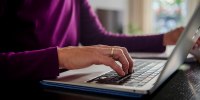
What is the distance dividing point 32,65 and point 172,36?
2.09 feet

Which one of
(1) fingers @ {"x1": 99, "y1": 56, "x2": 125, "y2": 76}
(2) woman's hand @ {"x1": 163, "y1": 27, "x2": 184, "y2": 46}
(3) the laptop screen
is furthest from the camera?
(2) woman's hand @ {"x1": 163, "y1": 27, "x2": 184, "y2": 46}

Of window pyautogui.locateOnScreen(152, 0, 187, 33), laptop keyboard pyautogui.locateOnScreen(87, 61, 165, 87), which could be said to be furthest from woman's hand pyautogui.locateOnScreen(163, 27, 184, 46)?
window pyautogui.locateOnScreen(152, 0, 187, 33)

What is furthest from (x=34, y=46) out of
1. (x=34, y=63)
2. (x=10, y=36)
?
(x=34, y=63)

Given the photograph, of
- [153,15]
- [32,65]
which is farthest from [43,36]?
[153,15]

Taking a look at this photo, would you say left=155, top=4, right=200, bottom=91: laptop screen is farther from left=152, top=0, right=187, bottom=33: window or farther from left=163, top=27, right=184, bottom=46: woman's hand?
left=152, top=0, right=187, bottom=33: window

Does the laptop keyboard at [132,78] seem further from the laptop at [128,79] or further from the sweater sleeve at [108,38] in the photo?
the sweater sleeve at [108,38]

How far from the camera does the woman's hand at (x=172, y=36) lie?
41.3 inches

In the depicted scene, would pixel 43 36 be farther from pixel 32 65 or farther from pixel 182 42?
pixel 182 42

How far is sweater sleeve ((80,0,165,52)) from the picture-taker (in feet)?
3.73

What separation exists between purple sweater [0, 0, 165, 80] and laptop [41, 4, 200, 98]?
6 cm

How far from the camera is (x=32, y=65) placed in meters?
0.61

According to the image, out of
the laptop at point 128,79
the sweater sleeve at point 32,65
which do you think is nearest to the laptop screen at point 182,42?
the laptop at point 128,79

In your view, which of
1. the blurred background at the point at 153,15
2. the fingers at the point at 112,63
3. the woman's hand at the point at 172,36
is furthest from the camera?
the blurred background at the point at 153,15

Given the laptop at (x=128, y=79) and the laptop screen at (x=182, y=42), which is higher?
the laptop screen at (x=182, y=42)
